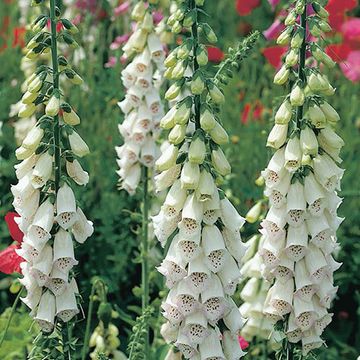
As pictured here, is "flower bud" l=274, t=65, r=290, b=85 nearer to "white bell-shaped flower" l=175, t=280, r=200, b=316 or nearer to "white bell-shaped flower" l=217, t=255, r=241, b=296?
"white bell-shaped flower" l=217, t=255, r=241, b=296

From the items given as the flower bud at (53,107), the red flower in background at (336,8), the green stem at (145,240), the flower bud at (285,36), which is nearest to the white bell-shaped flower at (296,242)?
the flower bud at (285,36)

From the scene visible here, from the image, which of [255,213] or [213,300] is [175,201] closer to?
[213,300]

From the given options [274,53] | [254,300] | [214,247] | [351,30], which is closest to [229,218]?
[214,247]

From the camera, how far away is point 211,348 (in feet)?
9.99

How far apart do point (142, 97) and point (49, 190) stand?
1177 mm

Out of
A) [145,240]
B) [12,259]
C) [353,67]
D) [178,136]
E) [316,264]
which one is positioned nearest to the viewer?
[178,136]

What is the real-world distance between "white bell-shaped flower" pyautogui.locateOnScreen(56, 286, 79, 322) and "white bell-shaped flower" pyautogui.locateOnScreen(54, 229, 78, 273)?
8 cm

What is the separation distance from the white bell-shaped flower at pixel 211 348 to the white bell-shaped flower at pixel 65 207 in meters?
0.55

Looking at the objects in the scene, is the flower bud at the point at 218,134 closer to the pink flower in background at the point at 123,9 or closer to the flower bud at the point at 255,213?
the flower bud at the point at 255,213

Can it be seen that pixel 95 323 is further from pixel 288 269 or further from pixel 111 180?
pixel 288 269

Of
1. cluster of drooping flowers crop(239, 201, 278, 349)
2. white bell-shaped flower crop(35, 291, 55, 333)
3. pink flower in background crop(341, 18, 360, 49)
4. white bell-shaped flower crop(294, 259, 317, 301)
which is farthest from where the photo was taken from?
pink flower in background crop(341, 18, 360, 49)

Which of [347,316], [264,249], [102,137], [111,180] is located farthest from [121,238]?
[264,249]

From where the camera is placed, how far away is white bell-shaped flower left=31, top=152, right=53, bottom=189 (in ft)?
9.87

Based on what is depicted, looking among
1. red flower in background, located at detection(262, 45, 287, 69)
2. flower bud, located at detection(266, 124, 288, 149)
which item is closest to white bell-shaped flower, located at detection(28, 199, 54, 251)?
flower bud, located at detection(266, 124, 288, 149)
